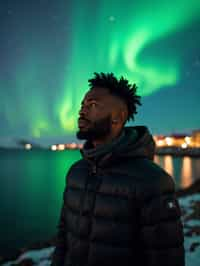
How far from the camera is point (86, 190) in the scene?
224 centimetres

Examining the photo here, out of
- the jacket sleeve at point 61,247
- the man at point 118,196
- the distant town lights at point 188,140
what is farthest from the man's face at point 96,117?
the distant town lights at point 188,140

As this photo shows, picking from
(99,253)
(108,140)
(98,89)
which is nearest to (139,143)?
(108,140)

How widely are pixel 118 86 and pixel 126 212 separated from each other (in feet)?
3.96

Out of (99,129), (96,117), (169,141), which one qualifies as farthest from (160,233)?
(169,141)

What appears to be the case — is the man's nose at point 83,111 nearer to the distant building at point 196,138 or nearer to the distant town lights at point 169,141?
the distant building at point 196,138

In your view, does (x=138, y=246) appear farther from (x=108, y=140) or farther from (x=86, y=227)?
(x=108, y=140)

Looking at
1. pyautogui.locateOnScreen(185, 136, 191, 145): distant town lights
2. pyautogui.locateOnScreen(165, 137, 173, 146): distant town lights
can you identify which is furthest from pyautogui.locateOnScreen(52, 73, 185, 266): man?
pyautogui.locateOnScreen(165, 137, 173, 146): distant town lights

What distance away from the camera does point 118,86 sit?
2.29 meters

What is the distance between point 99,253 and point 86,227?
248mm

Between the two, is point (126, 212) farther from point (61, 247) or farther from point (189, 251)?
point (189, 251)

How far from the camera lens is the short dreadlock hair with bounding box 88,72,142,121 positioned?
2293 mm

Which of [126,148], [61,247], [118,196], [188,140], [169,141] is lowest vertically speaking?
[61,247]

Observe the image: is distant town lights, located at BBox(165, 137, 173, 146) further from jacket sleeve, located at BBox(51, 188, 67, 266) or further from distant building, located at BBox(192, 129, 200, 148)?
jacket sleeve, located at BBox(51, 188, 67, 266)

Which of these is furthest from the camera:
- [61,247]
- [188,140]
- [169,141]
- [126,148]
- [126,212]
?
[169,141]
